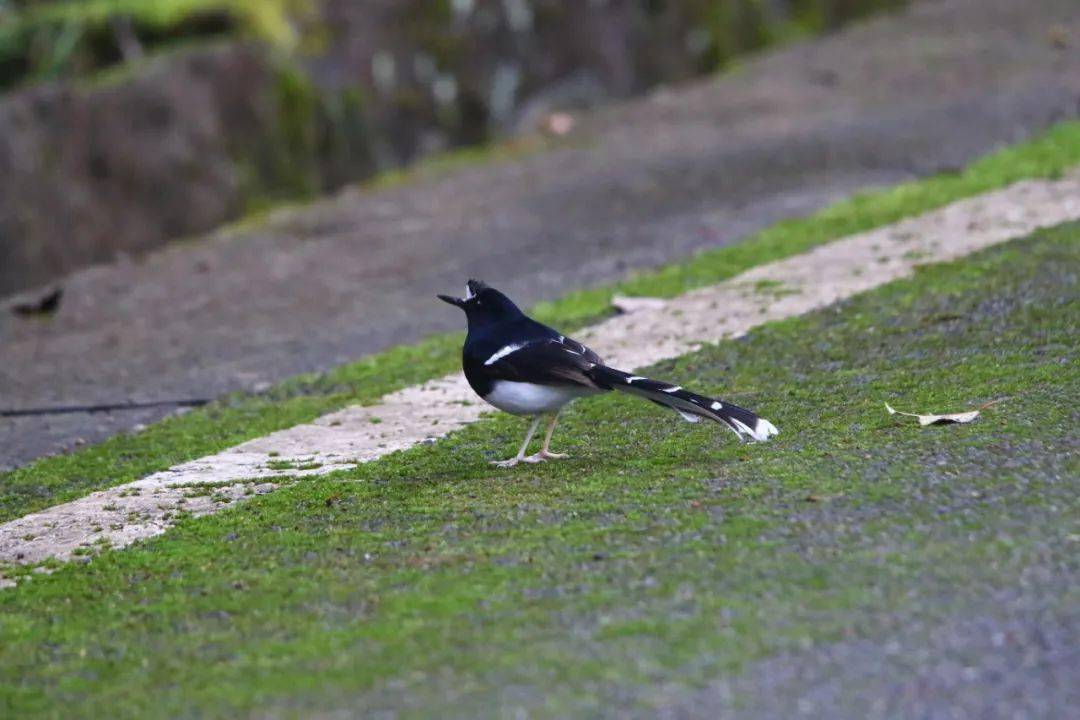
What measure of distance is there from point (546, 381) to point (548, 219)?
4347 mm

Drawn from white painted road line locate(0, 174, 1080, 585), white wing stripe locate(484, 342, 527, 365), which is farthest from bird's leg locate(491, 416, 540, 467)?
white painted road line locate(0, 174, 1080, 585)

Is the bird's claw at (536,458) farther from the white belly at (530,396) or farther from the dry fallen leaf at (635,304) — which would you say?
the dry fallen leaf at (635,304)

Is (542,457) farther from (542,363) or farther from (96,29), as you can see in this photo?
(96,29)

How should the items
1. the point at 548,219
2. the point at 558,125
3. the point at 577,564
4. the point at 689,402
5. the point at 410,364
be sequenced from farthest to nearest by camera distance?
the point at 558,125, the point at 548,219, the point at 410,364, the point at 689,402, the point at 577,564

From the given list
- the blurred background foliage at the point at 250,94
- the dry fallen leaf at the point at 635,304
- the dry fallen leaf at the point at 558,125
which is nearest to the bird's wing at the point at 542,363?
the dry fallen leaf at the point at 635,304

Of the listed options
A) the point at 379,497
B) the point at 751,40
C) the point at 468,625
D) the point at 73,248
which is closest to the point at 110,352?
the point at 73,248

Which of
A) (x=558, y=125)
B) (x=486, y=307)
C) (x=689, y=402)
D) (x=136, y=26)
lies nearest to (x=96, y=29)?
(x=136, y=26)

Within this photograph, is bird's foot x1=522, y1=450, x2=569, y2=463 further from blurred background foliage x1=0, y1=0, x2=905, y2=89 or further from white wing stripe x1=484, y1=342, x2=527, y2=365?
blurred background foliage x1=0, y1=0, x2=905, y2=89

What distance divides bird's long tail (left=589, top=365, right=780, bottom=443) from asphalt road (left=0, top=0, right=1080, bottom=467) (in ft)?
7.61

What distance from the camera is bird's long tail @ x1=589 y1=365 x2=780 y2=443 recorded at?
487 cm

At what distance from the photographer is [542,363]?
16.6ft

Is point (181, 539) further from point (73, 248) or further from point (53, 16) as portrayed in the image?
point (53, 16)

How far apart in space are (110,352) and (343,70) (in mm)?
3639

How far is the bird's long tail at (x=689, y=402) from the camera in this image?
16.0ft
